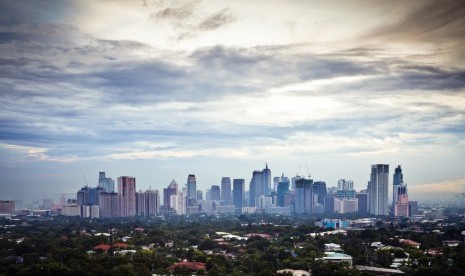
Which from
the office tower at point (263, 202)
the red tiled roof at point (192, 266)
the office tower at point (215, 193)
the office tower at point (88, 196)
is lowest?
the office tower at point (263, 202)

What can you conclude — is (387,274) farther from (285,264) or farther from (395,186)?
(395,186)

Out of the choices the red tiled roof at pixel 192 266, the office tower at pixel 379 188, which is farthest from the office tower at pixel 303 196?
the red tiled roof at pixel 192 266

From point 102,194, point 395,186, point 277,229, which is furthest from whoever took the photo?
point 395,186

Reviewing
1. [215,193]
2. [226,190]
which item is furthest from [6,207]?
[226,190]

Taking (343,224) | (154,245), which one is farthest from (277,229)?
(343,224)

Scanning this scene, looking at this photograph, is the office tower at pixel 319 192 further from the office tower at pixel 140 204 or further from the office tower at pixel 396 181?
the office tower at pixel 140 204

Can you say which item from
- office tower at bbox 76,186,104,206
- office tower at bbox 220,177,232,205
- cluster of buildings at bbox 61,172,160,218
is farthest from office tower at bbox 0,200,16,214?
office tower at bbox 220,177,232,205
